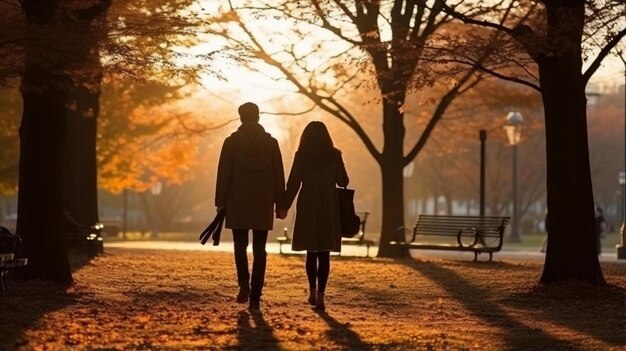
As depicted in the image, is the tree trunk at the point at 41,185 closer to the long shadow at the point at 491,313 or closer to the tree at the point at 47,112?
the tree at the point at 47,112

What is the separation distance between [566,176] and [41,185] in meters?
6.31

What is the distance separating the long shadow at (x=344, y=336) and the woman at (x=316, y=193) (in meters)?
0.82

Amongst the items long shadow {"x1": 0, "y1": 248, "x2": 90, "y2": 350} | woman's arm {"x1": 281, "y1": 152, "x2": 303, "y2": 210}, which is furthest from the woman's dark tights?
long shadow {"x1": 0, "y1": 248, "x2": 90, "y2": 350}

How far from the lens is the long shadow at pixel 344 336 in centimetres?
993

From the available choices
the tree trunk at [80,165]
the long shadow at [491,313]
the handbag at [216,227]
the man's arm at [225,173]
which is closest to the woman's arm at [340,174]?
the man's arm at [225,173]

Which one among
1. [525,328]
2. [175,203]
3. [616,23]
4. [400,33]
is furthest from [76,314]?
[175,203]

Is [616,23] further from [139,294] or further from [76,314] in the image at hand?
[76,314]

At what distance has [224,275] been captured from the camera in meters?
19.1

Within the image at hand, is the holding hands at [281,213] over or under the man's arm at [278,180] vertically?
under

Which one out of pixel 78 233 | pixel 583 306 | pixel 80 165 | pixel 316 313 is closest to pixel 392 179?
pixel 80 165

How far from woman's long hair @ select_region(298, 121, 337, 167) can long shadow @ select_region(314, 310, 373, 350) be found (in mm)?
1525

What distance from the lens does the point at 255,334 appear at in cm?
1049

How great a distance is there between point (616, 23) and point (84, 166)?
506 inches

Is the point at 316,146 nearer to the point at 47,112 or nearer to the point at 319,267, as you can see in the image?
the point at 319,267
